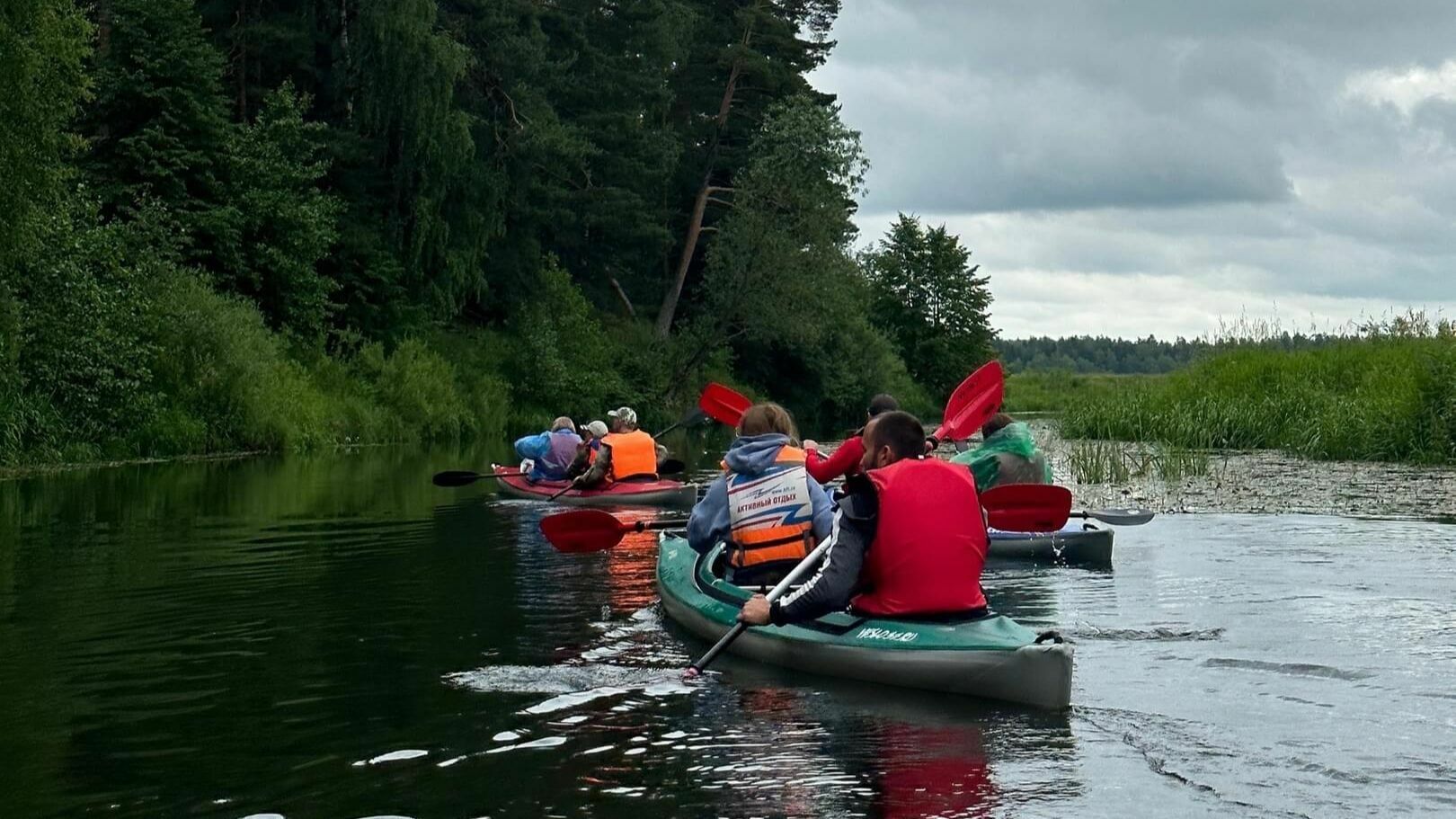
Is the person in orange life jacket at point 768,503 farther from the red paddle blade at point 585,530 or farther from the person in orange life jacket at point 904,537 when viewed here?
the red paddle blade at point 585,530

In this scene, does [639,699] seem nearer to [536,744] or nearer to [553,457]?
[536,744]

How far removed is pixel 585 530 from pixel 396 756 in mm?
5369

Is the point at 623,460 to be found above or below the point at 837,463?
below

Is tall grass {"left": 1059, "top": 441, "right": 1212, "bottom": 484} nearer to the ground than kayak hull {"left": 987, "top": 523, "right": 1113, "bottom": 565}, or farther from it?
farther from it

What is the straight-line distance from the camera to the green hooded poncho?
13516mm

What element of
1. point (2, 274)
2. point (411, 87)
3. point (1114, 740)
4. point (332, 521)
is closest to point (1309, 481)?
point (332, 521)

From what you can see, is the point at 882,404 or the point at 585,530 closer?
the point at 882,404

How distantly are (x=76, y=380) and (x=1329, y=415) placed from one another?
1888 centimetres

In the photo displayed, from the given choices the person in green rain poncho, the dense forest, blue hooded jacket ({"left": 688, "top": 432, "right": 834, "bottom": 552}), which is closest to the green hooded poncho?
the person in green rain poncho

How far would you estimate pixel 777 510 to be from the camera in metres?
9.69

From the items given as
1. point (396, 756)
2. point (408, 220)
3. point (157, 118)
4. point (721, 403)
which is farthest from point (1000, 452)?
point (408, 220)

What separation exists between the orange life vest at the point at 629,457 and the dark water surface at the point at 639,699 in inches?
201

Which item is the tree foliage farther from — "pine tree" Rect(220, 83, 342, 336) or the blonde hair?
the blonde hair

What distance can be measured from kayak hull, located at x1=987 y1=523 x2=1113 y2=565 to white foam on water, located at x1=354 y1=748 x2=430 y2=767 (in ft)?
22.4
